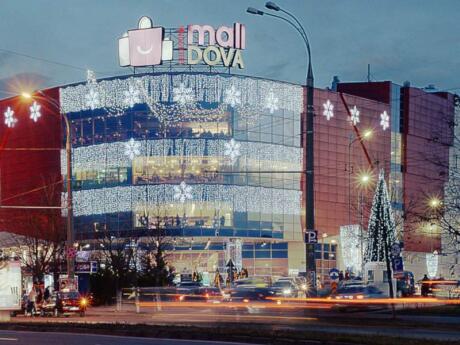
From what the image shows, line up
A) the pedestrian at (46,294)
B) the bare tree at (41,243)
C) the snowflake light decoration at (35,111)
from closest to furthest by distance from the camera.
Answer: the pedestrian at (46,294) < the bare tree at (41,243) < the snowflake light decoration at (35,111)

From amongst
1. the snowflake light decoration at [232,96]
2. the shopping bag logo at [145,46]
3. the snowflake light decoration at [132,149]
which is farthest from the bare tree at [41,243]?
the snowflake light decoration at [232,96]

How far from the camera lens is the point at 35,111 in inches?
4210

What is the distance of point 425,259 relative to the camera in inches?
4493

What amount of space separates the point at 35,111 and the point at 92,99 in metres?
11.4

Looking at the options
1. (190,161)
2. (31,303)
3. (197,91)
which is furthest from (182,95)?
(31,303)

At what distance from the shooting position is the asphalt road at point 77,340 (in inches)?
981

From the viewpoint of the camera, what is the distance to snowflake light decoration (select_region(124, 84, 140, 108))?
95.5 m

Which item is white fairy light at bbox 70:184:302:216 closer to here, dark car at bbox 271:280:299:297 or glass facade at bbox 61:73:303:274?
glass facade at bbox 61:73:303:274

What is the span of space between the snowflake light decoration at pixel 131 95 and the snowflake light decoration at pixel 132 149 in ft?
13.0

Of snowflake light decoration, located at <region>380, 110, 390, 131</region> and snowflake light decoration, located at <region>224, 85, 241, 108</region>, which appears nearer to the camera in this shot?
snowflake light decoration, located at <region>224, 85, 241, 108</region>

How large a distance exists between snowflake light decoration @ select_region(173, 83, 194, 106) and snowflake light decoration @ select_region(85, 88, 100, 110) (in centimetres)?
975

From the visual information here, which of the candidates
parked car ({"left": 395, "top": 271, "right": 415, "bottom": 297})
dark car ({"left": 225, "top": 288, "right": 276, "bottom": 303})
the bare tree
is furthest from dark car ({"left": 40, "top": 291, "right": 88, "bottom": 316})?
parked car ({"left": 395, "top": 271, "right": 415, "bottom": 297})

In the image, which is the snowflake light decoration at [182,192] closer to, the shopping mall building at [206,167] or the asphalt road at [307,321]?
the shopping mall building at [206,167]

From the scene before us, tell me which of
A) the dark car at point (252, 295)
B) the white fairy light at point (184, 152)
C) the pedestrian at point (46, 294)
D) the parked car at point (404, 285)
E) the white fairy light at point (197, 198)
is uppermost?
the white fairy light at point (184, 152)
